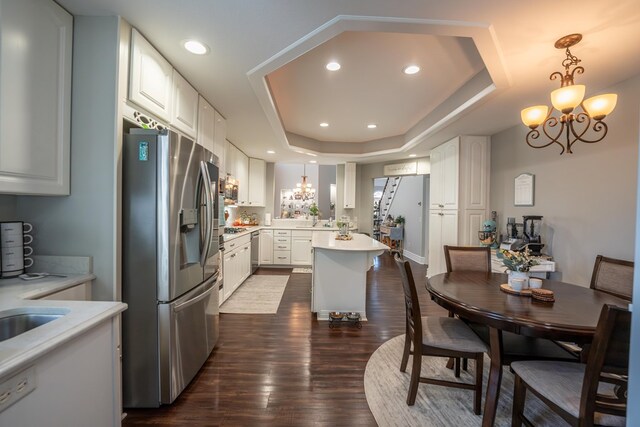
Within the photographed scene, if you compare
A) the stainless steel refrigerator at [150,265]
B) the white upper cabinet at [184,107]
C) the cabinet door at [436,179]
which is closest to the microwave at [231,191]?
the white upper cabinet at [184,107]

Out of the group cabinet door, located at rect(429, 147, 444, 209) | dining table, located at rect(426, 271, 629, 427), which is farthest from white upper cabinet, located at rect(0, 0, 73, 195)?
cabinet door, located at rect(429, 147, 444, 209)

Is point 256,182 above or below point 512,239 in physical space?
above

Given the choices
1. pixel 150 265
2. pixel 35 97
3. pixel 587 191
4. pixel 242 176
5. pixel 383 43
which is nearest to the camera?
pixel 35 97

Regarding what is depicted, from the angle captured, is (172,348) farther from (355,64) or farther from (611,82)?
(611,82)

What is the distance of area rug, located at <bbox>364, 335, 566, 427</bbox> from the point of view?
171cm

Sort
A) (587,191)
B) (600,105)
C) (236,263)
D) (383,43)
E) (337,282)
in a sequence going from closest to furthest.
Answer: (600,105), (383,43), (587,191), (337,282), (236,263)

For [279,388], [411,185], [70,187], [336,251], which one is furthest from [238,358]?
[411,185]

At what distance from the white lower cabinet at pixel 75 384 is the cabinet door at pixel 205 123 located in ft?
6.60

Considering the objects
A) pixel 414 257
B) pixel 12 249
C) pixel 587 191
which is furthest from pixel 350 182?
pixel 12 249

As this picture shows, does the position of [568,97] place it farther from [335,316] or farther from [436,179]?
[436,179]

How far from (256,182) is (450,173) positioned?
3.95m

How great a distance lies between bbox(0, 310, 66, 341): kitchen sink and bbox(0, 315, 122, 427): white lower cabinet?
0.23 metres

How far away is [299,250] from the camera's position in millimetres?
6082

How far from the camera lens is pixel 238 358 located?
2375mm
